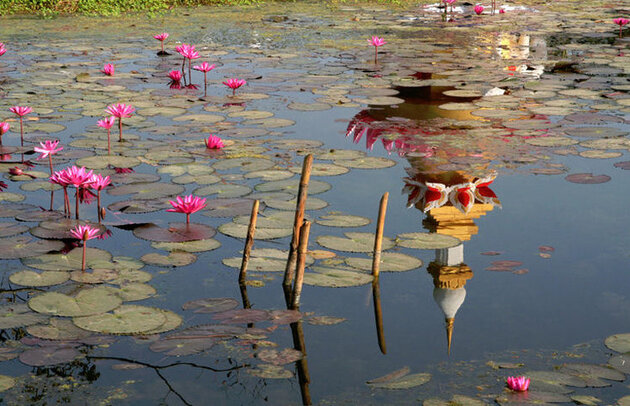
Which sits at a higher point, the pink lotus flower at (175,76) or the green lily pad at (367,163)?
the pink lotus flower at (175,76)

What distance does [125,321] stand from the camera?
3211mm

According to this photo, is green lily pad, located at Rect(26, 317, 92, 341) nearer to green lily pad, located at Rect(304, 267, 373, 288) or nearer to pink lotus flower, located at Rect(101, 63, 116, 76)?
green lily pad, located at Rect(304, 267, 373, 288)

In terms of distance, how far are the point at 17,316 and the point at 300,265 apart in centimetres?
108

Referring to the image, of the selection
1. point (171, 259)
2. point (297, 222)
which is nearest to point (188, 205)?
point (171, 259)

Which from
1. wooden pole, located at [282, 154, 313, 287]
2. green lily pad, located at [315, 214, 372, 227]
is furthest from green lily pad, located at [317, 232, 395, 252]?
wooden pole, located at [282, 154, 313, 287]

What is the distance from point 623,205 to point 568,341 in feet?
5.42

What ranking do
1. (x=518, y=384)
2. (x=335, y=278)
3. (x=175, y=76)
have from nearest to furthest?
(x=518, y=384)
(x=335, y=278)
(x=175, y=76)

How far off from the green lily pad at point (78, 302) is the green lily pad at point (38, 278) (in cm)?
12

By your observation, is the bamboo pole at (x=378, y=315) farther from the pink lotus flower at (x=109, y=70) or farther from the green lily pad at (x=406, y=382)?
the pink lotus flower at (x=109, y=70)

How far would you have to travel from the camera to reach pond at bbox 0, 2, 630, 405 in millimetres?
2922

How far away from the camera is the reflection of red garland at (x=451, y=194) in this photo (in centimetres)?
457

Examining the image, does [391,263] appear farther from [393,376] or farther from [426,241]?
[393,376]

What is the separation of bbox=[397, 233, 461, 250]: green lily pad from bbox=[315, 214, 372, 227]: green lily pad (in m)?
0.23

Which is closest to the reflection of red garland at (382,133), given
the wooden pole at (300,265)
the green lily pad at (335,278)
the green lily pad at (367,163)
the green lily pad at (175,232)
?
the green lily pad at (367,163)
